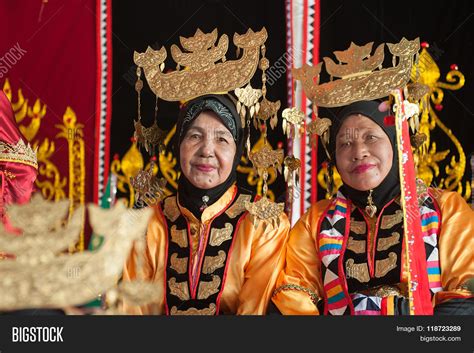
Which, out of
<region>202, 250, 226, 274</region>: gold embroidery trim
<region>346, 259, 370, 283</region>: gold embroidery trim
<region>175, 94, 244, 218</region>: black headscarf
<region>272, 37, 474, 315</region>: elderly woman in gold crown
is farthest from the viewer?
<region>175, 94, 244, 218</region>: black headscarf

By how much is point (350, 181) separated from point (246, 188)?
113 centimetres

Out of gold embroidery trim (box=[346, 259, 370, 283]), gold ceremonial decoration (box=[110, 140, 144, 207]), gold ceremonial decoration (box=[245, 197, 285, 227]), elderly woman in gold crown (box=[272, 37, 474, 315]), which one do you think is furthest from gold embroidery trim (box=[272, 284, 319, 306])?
gold ceremonial decoration (box=[110, 140, 144, 207])

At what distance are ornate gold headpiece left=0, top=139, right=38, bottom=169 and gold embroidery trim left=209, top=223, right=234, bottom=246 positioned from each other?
847 mm

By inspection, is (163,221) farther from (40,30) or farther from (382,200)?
(40,30)

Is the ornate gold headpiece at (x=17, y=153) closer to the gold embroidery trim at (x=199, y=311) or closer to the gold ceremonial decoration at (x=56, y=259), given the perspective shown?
the gold ceremonial decoration at (x=56, y=259)

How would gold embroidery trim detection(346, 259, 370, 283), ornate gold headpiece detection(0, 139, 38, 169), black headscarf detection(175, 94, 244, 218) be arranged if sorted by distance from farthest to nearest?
ornate gold headpiece detection(0, 139, 38, 169) < black headscarf detection(175, 94, 244, 218) < gold embroidery trim detection(346, 259, 370, 283)

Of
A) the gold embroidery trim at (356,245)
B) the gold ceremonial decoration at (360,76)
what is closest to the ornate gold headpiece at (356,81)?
the gold ceremonial decoration at (360,76)

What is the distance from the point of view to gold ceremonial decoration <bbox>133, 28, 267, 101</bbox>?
371 cm

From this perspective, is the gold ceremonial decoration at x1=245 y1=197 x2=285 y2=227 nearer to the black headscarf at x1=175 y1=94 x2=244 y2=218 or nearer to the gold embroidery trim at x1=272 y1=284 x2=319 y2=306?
the black headscarf at x1=175 y1=94 x2=244 y2=218

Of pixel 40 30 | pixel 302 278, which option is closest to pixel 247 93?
pixel 302 278

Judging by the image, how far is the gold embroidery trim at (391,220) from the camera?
347 cm

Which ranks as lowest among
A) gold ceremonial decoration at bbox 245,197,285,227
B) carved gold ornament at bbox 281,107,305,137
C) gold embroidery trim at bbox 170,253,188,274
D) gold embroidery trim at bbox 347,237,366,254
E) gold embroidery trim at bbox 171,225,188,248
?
gold embroidery trim at bbox 170,253,188,274

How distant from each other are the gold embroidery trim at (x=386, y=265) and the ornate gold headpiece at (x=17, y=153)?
1498 mm

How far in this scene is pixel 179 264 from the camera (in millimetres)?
3562
